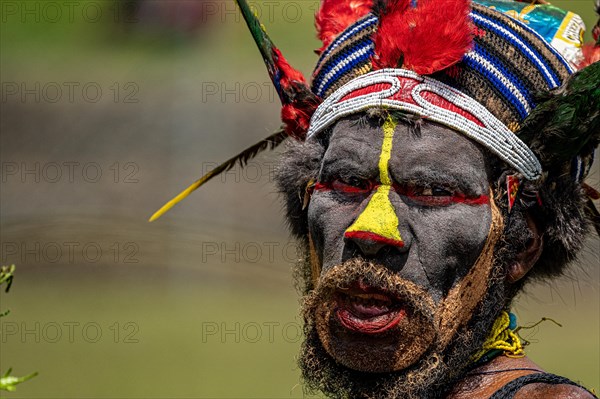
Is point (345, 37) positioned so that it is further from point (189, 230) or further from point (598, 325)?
point (598, 325)

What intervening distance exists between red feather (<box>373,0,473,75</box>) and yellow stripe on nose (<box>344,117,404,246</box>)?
219 millimetres

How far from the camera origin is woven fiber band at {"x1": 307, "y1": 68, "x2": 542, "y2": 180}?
11.6ft

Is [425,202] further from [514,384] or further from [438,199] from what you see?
[514,384]

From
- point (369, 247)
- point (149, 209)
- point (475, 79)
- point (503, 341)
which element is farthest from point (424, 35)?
point (149, 209)

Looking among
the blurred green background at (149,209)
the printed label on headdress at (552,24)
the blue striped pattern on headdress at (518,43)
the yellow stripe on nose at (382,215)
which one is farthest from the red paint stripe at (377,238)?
the blurred green background at (149,209)

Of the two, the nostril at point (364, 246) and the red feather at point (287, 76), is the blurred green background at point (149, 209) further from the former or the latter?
the nostril at point (364, 246)

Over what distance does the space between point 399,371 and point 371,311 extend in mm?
228

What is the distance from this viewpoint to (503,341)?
12.4 ft

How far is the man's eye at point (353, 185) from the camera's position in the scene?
358 cm

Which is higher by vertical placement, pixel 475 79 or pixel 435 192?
pixel 475 79

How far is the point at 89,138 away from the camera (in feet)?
45.6

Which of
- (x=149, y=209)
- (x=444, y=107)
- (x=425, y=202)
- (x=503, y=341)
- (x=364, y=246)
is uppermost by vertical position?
(x=444, y=107)

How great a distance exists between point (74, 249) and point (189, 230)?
1452 mm

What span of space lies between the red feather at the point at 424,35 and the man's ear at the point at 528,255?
0.64 m
